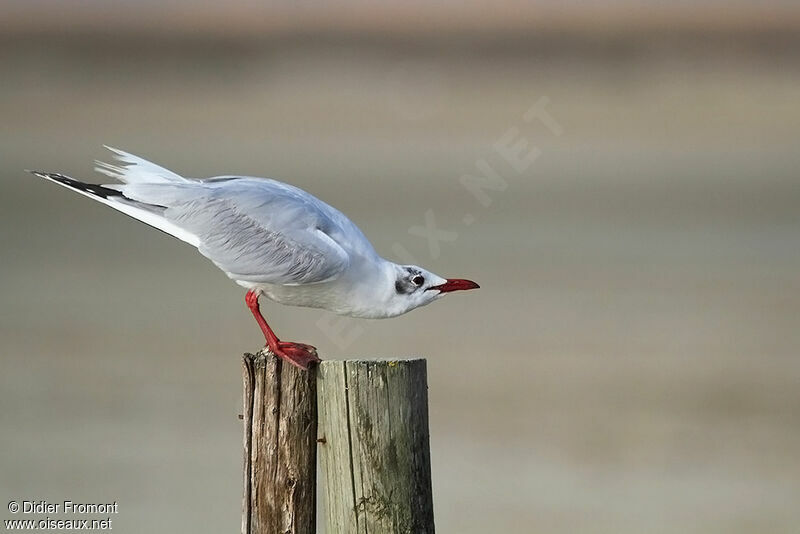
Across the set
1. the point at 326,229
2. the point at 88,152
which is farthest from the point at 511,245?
the point at 326,229

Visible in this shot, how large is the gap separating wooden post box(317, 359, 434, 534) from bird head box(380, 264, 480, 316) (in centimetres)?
83

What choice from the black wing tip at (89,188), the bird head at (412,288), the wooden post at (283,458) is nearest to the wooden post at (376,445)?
the wooden post at (283,458)

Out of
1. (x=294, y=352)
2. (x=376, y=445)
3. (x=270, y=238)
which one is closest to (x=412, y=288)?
(x=270, y=238)

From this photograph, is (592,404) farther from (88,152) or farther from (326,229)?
(88,152)

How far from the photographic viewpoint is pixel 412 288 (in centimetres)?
546

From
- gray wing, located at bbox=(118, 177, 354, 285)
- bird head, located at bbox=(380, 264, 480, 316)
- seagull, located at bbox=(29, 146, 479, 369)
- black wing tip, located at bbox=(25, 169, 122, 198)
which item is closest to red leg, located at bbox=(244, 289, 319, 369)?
seagull, located at bbox=(29, 146, 479, 369)

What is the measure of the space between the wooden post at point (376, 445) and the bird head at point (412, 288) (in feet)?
2.74

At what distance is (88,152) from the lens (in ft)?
83.3

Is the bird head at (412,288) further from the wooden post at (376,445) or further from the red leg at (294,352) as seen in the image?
the wooden post at (376,445)

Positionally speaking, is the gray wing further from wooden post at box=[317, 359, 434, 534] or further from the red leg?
wooden post at box=[317, 359, 434, 534]

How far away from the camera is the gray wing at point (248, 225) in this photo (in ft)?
17.3

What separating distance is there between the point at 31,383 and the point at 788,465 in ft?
21.0

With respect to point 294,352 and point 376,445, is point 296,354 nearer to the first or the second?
point 294,352

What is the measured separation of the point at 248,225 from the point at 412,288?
70 centimetres
